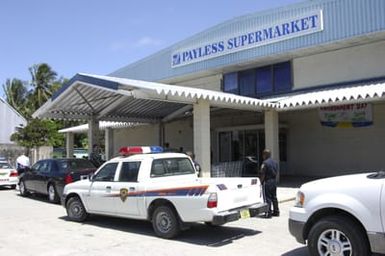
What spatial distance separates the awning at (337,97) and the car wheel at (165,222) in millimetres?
8963

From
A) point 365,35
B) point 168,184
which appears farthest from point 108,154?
point 168,184

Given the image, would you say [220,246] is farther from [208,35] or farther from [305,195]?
[208,35]

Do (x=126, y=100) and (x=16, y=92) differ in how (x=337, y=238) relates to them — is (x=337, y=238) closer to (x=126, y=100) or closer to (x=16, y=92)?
→ (x=126, y=100)

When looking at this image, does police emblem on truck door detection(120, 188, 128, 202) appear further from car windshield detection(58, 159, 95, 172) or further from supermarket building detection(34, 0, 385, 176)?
car windshield detection(58, 159, 95, 172)

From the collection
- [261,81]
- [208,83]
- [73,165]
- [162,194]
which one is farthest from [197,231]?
[208,83]

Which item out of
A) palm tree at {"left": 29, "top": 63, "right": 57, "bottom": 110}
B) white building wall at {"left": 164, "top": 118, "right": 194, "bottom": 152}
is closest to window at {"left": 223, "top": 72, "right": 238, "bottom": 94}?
white building wall at {"left": 164, "top": 118, "right": 194, "bottom": 152}

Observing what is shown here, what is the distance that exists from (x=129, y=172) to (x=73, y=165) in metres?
6.19

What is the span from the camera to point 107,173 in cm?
1096

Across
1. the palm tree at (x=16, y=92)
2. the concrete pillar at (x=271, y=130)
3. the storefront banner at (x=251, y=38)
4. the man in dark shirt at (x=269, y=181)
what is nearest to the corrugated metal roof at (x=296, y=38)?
the storefront banner at (x=251, y=38)

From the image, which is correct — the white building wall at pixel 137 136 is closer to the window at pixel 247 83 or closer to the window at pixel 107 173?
the window at pixel 247 83

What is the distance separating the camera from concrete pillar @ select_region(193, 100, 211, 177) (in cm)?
1611

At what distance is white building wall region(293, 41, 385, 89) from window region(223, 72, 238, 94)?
337cm

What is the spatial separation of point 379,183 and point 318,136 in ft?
50.1

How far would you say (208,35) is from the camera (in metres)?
24.0
